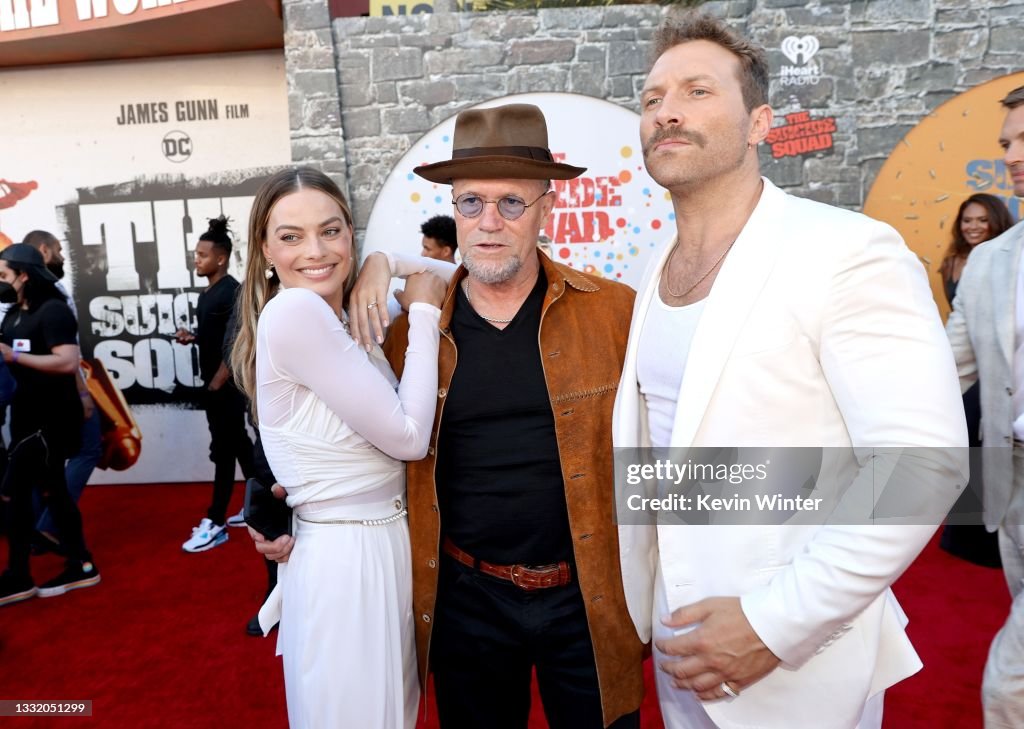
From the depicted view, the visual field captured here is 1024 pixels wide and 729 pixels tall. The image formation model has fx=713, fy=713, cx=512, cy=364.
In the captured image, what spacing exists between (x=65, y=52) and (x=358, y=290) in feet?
18.5

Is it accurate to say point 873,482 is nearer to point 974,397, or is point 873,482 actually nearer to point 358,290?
point 358,290

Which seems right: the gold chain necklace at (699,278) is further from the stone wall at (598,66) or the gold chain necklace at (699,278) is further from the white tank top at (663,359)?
the stone wall at (598,66)

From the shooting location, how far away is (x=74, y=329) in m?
4.38

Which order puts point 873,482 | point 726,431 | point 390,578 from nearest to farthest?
point 873,482 → point 726,431 → point 390,578

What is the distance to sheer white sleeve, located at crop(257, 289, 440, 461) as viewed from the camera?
173 centimetres

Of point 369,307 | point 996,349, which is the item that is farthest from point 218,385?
point 996,349

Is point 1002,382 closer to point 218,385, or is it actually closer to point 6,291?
point 218,385

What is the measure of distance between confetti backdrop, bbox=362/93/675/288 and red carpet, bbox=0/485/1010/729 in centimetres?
266

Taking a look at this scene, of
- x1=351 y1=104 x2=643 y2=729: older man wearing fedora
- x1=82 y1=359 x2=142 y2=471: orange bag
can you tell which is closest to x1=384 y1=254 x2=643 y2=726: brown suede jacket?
x1=351 y1=104 x2=643 y2=729: older man wearing fedora

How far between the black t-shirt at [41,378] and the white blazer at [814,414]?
422 cm

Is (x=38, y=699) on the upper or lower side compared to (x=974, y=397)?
lower

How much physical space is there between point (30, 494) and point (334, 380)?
3.67 metres

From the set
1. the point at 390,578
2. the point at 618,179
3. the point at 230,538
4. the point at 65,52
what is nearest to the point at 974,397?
the point at 618,179

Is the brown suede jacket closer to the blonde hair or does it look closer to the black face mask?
the blonde hair
